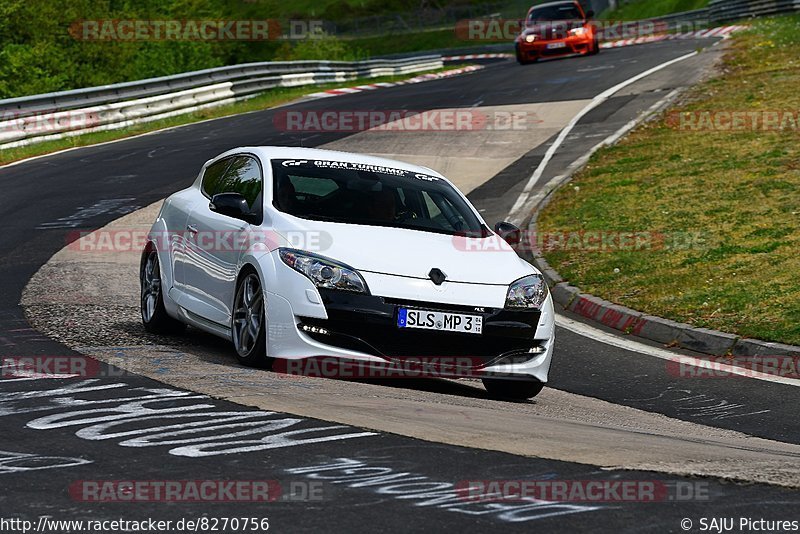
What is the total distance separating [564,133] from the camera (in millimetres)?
24609

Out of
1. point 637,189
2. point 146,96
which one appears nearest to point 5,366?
point 637,189

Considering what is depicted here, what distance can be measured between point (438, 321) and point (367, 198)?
5.02 ft


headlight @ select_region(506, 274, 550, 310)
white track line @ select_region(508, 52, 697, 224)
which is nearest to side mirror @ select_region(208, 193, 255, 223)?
headlight @ select_region(506, 274, 550, 310)

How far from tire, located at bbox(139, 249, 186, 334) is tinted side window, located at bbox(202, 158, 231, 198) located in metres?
0.73

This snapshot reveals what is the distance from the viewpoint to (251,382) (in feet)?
25.5

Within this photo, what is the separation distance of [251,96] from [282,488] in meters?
32.5

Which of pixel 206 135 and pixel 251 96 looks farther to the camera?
pixel 251 96

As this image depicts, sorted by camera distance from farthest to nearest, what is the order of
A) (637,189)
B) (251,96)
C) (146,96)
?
(251,96) < (146,96) < (637,189)

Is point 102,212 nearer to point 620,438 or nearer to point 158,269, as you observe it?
point 158,269

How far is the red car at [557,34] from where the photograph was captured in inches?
1592

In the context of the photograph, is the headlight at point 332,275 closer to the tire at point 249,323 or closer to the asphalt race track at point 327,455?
the tire at point 249,323

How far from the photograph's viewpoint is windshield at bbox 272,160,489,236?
9.27m

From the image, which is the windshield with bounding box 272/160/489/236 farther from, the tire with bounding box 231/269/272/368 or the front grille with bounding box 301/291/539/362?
the front grille with bounding box 301/291/539/362

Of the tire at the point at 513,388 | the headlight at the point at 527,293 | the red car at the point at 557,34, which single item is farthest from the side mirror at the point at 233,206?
the red car at the point at 557,34
